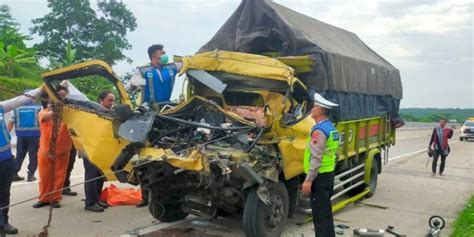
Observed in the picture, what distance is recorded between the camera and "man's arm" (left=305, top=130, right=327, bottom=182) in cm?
540

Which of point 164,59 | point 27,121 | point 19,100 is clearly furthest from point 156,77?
point 27,121

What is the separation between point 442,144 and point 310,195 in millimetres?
9800

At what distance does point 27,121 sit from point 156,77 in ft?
12.9

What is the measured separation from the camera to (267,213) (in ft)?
19.1

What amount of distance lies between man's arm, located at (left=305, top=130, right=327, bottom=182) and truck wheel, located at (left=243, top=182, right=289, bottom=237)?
1.94 feet

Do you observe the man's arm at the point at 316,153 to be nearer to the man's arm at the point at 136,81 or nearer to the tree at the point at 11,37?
the man's arm at the point at 136,81

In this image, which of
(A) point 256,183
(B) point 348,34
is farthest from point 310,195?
(B) point 348,34

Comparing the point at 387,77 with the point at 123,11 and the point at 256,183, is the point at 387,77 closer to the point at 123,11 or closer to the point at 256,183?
the point at 256,183

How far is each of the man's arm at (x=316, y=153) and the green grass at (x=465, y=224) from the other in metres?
2.37

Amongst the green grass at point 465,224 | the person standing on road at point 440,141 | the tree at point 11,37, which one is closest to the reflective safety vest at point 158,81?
the green grass at point 465,224

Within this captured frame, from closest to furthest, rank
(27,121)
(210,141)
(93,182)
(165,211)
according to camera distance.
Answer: (210,141), (165,211), (93,182), (27,121)

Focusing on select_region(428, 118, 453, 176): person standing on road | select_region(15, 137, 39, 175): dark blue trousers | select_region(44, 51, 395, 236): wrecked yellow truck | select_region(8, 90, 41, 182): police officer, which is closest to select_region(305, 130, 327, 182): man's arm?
select_region(44, 51, 395, 236): wrecked yellow truck

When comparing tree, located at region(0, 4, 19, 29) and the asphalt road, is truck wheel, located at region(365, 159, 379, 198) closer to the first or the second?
the asphalt road

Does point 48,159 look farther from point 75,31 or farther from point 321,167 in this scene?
point 75,31
